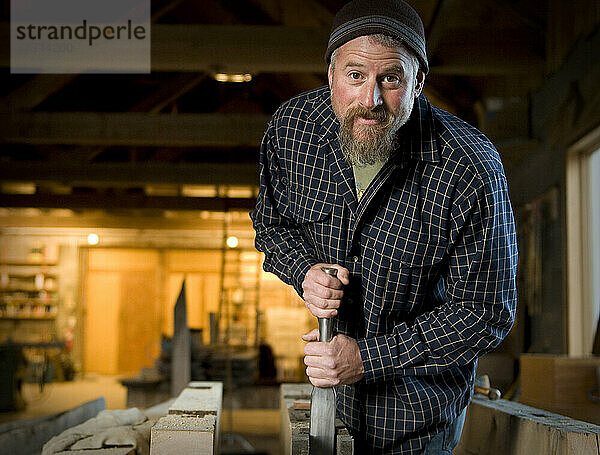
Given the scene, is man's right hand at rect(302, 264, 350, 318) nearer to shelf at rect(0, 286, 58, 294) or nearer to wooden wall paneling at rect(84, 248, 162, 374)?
wooden wall paneling at rect(84, 248, 162, 374)

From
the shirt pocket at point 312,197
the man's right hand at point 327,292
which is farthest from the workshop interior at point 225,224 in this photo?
the shirt pocket at point 312,197

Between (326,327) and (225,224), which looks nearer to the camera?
(326,327)

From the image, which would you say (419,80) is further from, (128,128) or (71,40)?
(128,128)

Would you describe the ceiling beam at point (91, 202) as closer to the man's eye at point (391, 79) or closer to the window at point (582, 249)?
the window at point (582, 249)

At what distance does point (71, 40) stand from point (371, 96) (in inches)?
180

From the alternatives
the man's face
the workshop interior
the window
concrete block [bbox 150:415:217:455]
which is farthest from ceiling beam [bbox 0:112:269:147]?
concrete block [bbox 150:415:217:455]

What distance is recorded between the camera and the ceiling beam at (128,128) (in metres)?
7.57

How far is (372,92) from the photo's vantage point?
1.44 m

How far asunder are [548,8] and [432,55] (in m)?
1.20

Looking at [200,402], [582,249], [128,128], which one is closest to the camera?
[200,402]

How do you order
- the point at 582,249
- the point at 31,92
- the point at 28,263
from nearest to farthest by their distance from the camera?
1. the point at 582,249
2. the point at 31,92
3. the point at 28,263

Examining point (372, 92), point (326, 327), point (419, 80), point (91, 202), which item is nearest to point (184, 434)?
point (326, 327)

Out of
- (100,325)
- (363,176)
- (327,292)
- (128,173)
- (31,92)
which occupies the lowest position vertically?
(100,325)

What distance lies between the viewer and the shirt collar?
5.08 ft
